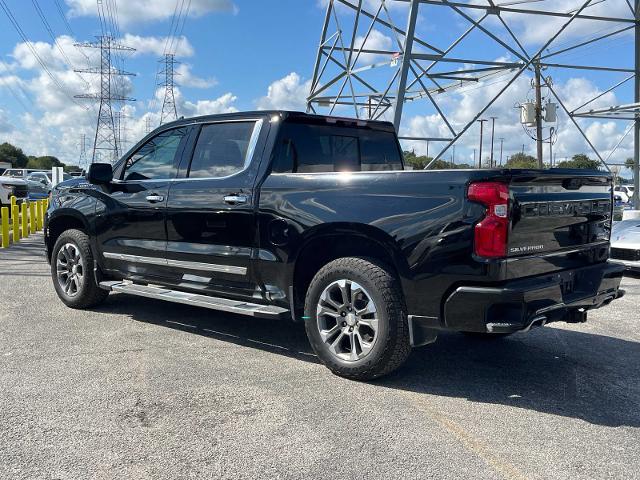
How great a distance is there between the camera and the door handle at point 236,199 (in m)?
4.88

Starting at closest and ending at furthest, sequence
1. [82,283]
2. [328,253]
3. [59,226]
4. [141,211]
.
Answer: [328,253] → [141,211] → [82,283] → [59,226]

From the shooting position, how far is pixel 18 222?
43.3ft

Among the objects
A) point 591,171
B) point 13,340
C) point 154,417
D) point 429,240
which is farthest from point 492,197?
point 13,340

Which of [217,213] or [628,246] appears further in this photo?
[628,246]

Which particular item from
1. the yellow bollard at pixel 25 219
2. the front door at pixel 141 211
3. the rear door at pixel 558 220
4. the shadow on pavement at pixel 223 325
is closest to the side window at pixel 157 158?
the front door at pixel 141 211

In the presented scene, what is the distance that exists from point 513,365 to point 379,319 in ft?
4.62

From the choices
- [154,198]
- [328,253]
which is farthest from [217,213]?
[328,253]

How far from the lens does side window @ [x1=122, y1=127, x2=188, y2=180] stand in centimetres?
569

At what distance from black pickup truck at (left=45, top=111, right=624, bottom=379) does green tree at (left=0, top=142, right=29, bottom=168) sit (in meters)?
113

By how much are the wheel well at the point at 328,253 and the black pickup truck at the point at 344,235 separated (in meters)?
0.01

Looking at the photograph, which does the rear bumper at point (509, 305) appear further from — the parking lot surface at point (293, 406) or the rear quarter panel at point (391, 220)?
the parking lot surface at point (293, 406)

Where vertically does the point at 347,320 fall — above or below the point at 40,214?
below

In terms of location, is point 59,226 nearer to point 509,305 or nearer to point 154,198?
point 154,198

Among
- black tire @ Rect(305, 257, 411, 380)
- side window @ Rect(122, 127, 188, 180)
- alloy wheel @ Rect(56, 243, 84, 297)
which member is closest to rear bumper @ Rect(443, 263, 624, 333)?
black tire @ Rect(305, 257, 411, 380)
